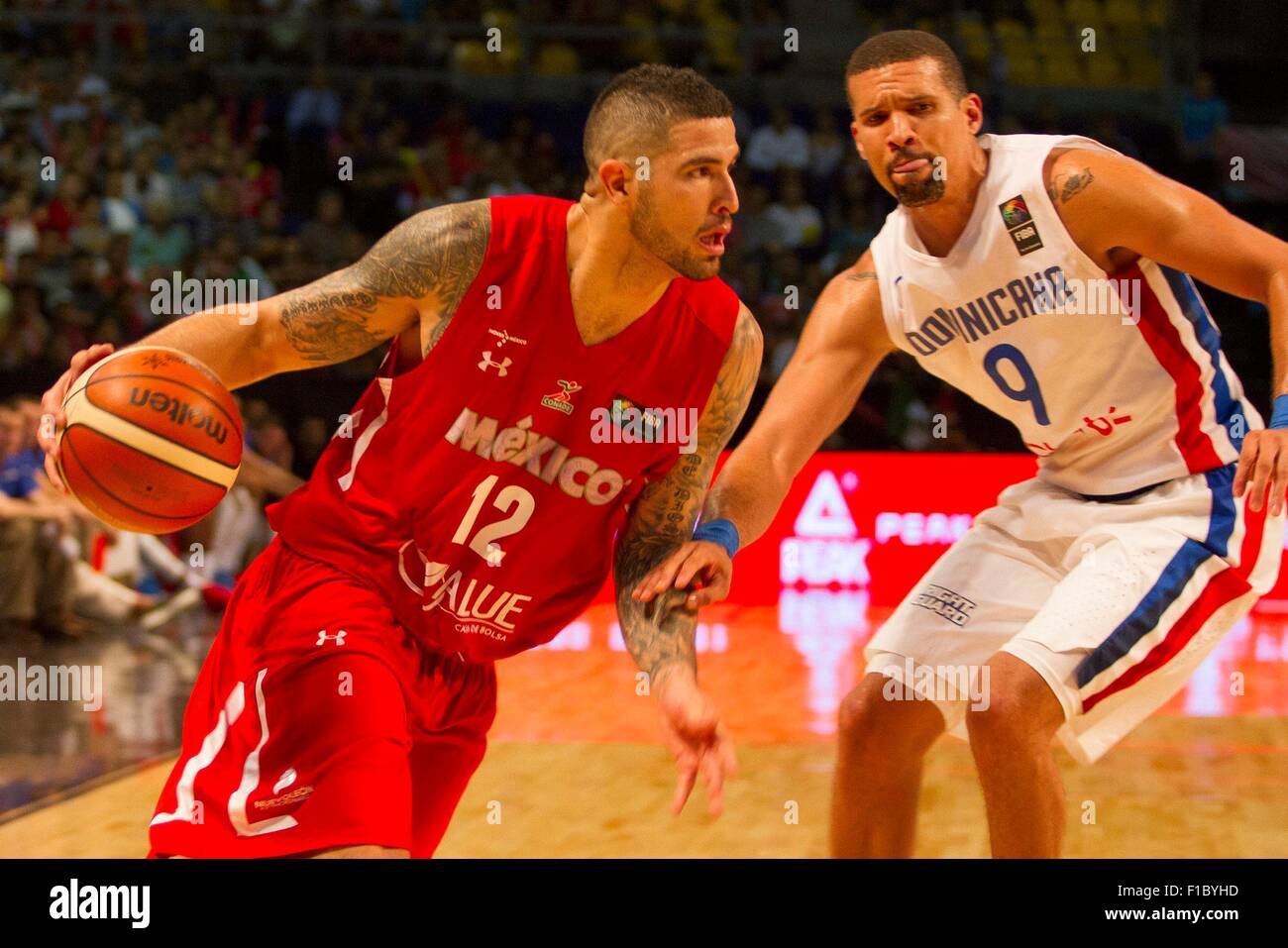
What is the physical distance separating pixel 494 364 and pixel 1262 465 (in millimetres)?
1699

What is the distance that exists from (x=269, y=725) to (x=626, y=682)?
5.19 meters

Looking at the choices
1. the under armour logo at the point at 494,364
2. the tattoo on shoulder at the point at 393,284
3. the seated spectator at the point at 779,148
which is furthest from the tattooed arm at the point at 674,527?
the seated spectator at the point at 779,148

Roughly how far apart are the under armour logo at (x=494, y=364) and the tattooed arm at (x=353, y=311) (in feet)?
0.36

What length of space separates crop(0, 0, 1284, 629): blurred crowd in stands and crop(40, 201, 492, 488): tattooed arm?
7208mm

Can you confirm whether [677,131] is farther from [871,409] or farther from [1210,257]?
[871,409]

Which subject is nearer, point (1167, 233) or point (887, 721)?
point (1167, 233)

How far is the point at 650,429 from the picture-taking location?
3.25 meters

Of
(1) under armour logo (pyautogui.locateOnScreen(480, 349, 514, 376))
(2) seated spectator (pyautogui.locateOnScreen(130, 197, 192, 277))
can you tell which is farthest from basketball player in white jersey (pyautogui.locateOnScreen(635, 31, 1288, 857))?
(2) seated spectator (pyautogui.locateOnScreen(130, 197, 192, 277))

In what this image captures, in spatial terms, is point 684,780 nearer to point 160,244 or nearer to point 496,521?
point 496,521

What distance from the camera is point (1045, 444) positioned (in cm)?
394

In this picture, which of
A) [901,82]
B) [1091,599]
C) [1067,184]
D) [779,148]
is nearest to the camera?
[1091,599]

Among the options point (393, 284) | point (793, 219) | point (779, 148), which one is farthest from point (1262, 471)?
point (779, 148)

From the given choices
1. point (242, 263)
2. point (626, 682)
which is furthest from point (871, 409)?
point (242, 263)

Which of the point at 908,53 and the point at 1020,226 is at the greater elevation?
the point at 908,53
